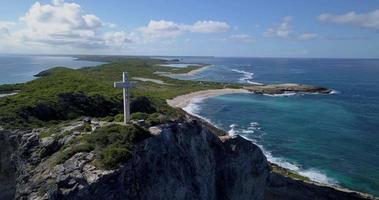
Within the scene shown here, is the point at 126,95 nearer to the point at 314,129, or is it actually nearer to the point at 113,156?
the point at 113,156

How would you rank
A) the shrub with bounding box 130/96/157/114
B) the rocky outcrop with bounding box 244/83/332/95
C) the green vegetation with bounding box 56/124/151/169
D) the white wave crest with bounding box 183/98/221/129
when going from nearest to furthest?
the green vegetation with bounding box 56/124/151/169 < the shrub with bounding box 130/96/157/114 < the white wave crest with bounding box 183/98/221/129 < the rocky outcrop with bounding box 244/83/332/95

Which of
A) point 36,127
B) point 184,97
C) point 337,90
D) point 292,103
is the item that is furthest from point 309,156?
point 337,90

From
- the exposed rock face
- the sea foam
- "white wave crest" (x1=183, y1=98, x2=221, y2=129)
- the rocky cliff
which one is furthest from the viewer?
"white wave crest" (x1=183, y1=98, x2=221, y2=129)

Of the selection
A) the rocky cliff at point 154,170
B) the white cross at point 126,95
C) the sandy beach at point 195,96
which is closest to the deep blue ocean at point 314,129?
the sandy beach at point 195,96

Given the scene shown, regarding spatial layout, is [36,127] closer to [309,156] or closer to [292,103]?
[309,156]

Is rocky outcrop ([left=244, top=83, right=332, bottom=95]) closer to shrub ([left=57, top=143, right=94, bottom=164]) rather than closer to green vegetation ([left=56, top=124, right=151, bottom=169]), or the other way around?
green vegetation ([left=56, top=124, right=151, bottom=169])

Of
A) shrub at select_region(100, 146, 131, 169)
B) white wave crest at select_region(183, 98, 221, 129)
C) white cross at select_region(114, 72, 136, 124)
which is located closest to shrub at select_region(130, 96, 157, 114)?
white cross at select_region(114, 72, 136, 124)
